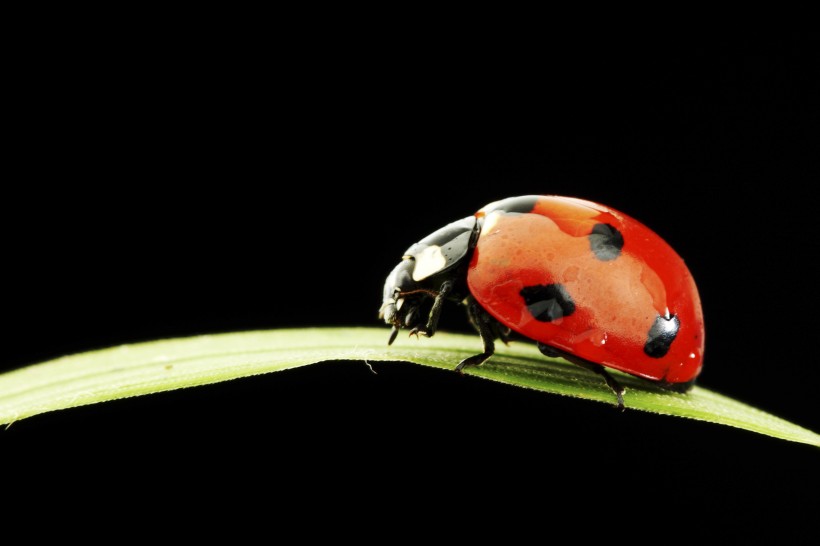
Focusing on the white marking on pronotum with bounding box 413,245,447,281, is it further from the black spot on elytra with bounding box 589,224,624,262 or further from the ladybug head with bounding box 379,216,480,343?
the black spot on elytra with bounding box 589,224,624,262

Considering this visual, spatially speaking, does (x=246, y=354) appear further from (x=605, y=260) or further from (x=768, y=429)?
(x=768, y=429)

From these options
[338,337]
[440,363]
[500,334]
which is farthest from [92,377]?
[500,334]

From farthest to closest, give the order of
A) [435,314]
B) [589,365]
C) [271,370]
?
[435,314], [589,365], [271,370]

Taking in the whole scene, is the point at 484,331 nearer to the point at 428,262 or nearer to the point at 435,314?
the point at 435,314

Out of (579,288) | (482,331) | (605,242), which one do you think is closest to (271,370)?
(482,331)

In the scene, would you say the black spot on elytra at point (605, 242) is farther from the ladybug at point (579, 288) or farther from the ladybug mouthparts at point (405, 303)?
the ladybug mouthparts at point (405, 303)

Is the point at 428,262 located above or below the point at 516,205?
below
